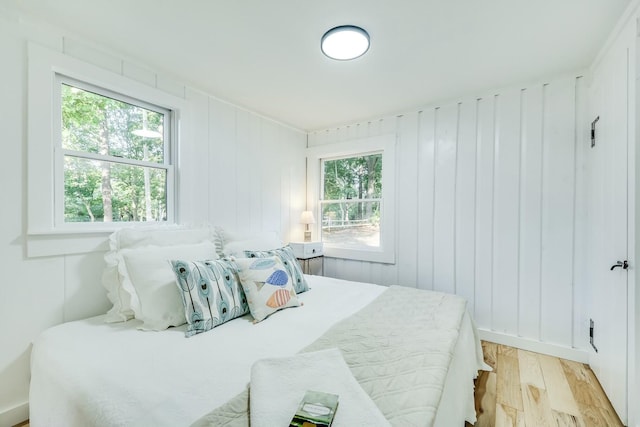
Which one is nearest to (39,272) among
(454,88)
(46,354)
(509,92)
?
(46,354)

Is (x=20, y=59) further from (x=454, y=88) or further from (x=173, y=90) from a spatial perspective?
(x=454, y=88)

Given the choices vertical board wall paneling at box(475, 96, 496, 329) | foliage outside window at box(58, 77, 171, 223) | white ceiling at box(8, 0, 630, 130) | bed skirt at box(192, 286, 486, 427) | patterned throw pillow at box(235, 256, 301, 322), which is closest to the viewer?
bed skirt at box(192, 286, 486, 427)

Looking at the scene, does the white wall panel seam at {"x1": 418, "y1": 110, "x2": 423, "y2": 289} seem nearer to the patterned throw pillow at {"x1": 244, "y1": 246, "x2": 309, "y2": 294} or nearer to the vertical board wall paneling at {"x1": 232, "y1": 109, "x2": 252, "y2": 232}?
the patterned throw pillow at {"x1": 244, "y1": 246, "x2": 309, "y2": 294}

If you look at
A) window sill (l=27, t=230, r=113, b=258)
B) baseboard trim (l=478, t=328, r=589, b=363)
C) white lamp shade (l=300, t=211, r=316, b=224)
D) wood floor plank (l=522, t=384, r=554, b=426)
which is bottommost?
wood floor plank (l=522, t=384, r=554, b=426)

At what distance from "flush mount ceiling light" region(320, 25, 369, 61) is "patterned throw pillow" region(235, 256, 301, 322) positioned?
1510mm

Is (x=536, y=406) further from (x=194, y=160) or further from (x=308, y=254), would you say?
(x=194, y=160)

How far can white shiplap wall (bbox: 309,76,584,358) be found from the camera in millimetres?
2309

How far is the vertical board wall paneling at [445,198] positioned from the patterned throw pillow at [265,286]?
5.42 ft

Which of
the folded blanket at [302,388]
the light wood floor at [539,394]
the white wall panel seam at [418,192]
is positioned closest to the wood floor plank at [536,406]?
the light wood floor at [539,394]

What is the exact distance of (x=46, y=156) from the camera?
1.74 m

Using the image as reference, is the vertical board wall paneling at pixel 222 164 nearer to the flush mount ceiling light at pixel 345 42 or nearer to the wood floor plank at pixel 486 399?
the flush mount ceiling light at pixel 345 42

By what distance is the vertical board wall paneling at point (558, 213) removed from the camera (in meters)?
2.28

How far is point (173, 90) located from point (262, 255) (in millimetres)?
1603

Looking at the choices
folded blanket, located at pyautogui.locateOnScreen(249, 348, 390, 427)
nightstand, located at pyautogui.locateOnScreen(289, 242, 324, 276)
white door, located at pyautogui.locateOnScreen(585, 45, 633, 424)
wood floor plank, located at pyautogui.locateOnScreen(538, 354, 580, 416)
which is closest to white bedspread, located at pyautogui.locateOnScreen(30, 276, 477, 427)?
folded blanket, located at pyautogui.locateOnScreen(249, 348, 390, 427)
